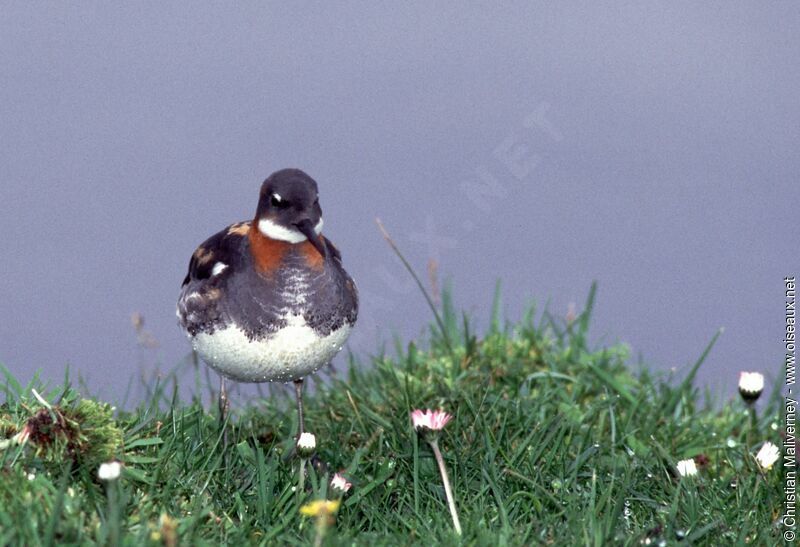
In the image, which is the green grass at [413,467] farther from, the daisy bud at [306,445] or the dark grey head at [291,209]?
the dark grey head at [291,209]

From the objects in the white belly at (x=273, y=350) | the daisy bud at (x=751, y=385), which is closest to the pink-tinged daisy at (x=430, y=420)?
the white belly at (x=273, y=350)

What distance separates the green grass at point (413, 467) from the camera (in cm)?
589

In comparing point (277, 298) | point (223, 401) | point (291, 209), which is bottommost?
point (223, 401)

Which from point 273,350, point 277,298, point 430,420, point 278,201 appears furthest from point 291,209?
point 430,420

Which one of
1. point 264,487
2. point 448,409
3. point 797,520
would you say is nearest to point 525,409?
point 448,409

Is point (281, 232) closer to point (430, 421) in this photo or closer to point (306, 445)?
point (306, 445)

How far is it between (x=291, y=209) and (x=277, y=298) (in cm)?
62

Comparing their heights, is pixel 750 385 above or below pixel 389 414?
above

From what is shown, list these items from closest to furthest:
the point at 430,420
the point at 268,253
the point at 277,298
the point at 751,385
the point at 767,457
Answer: the point at 430,420 < the point at 277,298 < the point at 268,253 < the point at 767,457 < the point at 751,385

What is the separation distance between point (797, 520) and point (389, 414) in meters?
3.26

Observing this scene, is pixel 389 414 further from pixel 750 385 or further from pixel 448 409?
pixel 750 385

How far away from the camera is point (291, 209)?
6.93m

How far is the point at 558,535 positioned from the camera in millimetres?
6102

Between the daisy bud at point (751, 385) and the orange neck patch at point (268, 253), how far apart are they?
151 inches
